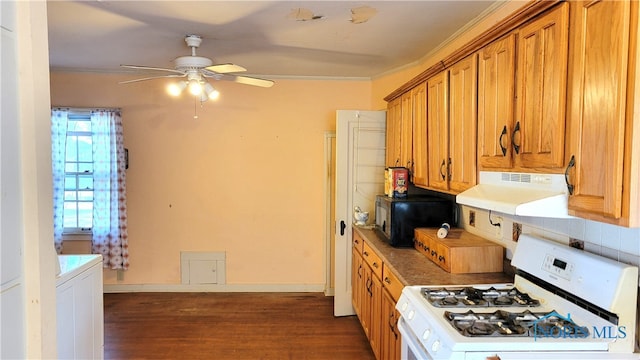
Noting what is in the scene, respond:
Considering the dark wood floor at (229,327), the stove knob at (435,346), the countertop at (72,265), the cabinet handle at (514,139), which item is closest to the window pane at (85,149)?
the dark wood floor at (229,327)

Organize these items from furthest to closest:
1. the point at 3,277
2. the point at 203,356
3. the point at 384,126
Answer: the point at 384,126
the point at 203,356
the point at 3,277

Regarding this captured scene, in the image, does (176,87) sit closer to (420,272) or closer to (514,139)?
(420,272)

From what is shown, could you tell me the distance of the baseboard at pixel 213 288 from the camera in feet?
14.3

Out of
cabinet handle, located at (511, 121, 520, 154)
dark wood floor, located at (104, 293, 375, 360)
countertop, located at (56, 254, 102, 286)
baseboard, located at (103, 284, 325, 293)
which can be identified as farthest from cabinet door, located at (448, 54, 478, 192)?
baseboard, located at (103, 284, 325, 293)

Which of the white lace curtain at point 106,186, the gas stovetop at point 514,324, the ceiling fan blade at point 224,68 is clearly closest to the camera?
the gas stovetop at point 514,324

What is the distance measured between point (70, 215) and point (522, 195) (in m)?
4.63

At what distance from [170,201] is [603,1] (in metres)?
4.23

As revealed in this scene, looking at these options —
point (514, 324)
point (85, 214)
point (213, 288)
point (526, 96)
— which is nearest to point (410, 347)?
point (514, 324)

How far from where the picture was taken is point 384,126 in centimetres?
367

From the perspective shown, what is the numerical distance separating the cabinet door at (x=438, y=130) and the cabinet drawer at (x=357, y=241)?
3.14ft

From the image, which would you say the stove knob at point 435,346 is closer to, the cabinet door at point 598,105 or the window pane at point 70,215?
the cabinet door at point 598,105

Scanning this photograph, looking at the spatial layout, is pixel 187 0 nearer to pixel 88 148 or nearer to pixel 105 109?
pixel 105 109

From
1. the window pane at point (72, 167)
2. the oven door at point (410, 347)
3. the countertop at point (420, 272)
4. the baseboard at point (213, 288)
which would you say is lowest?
the baseboard at point (213, 288)

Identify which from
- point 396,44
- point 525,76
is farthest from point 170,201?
point 525,76
